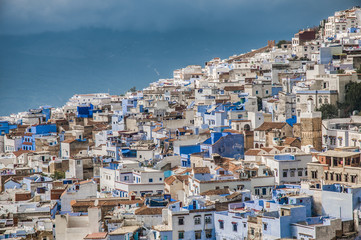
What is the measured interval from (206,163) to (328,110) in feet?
35.7

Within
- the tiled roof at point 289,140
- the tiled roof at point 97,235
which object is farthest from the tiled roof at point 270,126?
the tiled roof at point 97,235

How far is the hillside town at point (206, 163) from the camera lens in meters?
30.0

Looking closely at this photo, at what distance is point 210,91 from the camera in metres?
60.4

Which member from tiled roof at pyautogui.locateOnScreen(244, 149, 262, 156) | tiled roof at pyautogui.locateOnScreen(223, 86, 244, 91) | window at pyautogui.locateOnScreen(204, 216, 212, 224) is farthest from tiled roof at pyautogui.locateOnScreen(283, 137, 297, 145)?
tiled roof at pyautogui.locateOnScreen(223, 86, 244, 91)

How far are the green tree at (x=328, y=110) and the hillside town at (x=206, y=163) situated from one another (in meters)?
0.09

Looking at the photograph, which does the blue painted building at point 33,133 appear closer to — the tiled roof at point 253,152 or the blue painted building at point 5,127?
the blue painted building at point 5,127

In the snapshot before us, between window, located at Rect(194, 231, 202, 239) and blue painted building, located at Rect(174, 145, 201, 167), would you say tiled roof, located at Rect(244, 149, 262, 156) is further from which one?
window, located at Rect(194, 231, 202, 239)

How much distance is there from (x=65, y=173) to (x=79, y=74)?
122 metres

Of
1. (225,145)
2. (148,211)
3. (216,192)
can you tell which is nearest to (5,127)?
(225,145)

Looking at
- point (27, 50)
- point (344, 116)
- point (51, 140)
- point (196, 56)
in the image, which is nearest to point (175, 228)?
point (344, 116)

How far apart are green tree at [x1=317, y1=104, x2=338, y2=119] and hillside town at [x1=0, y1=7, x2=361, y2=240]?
0.09 metres

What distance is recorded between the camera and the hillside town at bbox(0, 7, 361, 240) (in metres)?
30.0

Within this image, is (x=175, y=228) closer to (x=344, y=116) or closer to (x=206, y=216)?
(x=206, y=216)

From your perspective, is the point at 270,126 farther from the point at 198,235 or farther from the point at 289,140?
the point at 198,235
